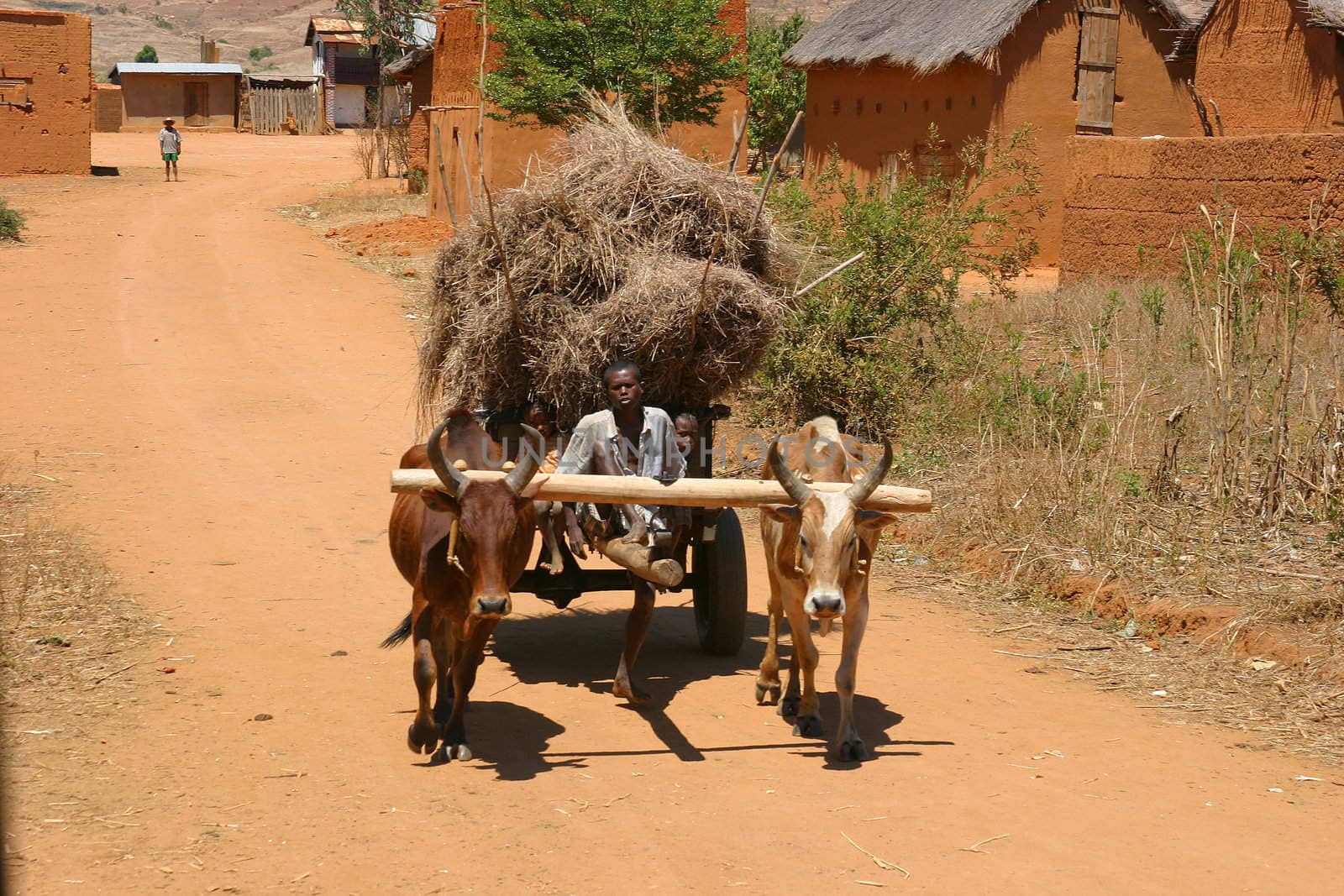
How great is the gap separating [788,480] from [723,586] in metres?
1.62

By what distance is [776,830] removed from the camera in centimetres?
517

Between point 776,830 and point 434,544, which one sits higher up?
point 434,544

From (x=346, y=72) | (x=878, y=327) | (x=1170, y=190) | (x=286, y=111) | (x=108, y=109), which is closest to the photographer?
(x=878, y=327)

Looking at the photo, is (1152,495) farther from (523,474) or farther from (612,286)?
(523,474)

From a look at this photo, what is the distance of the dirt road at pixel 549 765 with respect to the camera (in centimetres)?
482

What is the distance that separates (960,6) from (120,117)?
37.1 m

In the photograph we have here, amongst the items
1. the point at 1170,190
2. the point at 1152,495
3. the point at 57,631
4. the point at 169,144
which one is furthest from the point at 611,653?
the point at 169,144

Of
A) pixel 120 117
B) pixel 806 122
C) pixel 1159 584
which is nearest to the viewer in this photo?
pixel 1159 584

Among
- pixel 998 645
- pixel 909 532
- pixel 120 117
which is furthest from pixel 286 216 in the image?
pixel 120 117

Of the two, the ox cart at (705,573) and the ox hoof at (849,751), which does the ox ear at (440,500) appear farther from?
the ox hoof at (849,751)

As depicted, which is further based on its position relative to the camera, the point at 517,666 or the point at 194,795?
the point at 517,666

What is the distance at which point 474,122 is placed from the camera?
20.5m

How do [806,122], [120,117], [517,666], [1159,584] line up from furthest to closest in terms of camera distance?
[120,117]
[806,122]
[1159,584]
[517,666]

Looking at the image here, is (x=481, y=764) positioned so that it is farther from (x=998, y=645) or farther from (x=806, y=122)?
(x=806, y=122)
